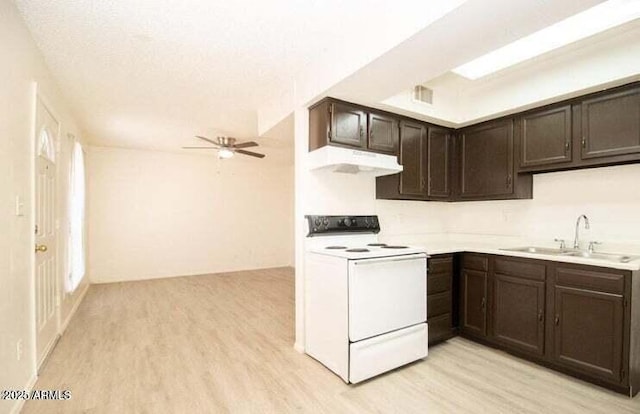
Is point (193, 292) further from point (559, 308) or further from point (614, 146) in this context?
point (614, 146)

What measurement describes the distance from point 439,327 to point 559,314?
94 cm

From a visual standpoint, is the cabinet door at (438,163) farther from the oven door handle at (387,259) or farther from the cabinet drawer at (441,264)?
the oven door handle at (387,259)

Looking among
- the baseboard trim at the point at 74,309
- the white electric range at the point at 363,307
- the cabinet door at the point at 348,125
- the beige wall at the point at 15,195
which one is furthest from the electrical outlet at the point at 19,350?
the cabinet door at the point at 348,125

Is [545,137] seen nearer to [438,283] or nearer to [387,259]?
[438,283]

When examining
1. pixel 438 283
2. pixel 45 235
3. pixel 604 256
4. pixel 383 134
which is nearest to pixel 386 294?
pixel 438 283

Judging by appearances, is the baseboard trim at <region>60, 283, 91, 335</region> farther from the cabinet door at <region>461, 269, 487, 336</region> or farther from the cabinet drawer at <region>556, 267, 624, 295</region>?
the cabinet drawer at <region>556, 267, 624, 295</region>

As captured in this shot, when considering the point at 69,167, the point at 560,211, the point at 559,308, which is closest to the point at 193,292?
the point at 69,167

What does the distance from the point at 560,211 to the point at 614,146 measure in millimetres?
741

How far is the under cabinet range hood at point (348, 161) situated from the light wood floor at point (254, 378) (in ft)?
5.56

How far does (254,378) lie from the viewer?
2.22 m

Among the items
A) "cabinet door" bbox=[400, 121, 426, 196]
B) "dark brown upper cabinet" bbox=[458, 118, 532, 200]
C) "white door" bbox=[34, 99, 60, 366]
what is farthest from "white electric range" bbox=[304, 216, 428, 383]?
"white door" bbox=[34, 99, 60, 366]

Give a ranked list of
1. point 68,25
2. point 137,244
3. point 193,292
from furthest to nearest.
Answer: point 137,244
point 193,292
point 68,25

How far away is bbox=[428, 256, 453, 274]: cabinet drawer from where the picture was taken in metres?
2.73

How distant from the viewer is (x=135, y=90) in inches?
123
